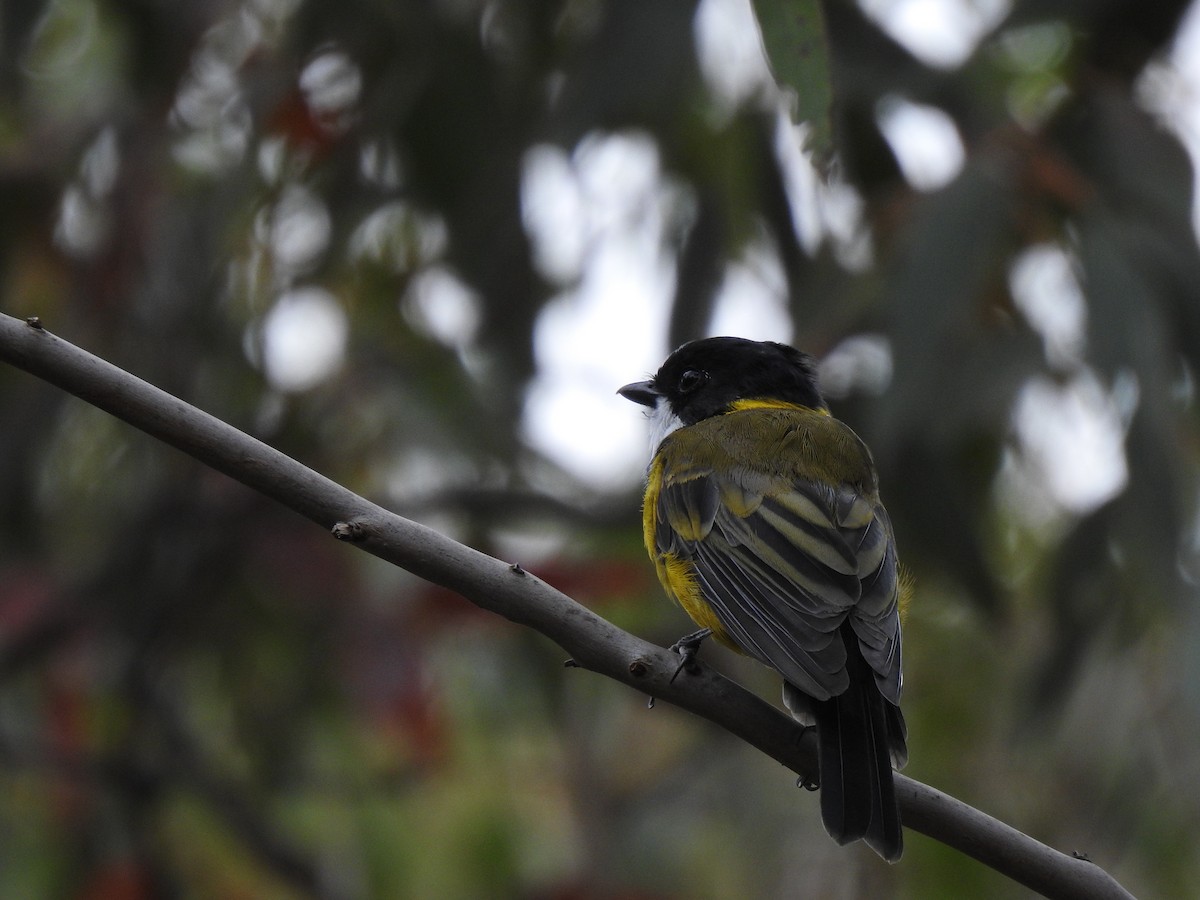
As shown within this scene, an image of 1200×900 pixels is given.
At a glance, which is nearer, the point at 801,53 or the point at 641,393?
the point at 801,53

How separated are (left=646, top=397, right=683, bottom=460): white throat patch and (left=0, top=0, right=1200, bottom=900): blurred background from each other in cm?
55

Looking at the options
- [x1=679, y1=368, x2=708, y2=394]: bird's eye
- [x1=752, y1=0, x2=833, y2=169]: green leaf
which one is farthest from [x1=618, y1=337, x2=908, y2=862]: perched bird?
[x1=752, y1=0, x2=833, y2=169]: green leaf

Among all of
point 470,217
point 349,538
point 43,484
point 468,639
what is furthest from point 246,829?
point 349,538

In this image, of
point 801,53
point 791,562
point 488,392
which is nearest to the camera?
point 801,53

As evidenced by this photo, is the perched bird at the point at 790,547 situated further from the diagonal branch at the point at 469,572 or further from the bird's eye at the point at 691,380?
the diagonal branch at the point at 469,572

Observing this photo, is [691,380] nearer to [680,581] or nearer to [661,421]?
[661,421]

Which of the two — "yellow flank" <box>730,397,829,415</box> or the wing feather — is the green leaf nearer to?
the wing feather

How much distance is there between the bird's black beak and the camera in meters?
3.86

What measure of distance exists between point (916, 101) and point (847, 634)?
7.24 feet

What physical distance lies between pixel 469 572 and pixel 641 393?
2.05m

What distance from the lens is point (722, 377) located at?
150 inches

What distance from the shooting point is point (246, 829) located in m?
4.49

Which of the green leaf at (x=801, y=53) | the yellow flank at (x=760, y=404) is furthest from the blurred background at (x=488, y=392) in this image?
the green leaf at (x=801, y=53)

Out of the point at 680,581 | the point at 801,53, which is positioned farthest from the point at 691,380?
the point at 801,53
